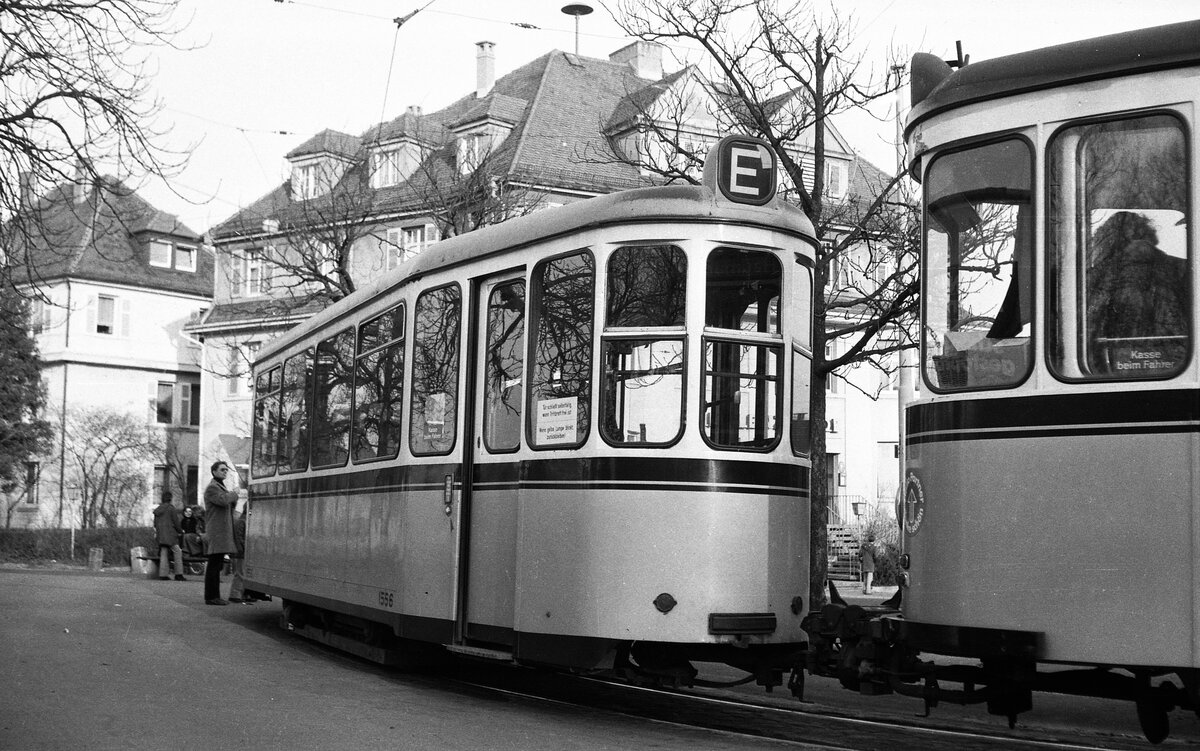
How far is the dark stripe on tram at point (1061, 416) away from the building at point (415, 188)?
18423mm

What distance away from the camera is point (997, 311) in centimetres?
736

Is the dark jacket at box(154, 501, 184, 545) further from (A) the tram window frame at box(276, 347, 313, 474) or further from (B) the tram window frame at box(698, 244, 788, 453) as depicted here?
(B) the tram window frame at box(698, 244, 788, 453)

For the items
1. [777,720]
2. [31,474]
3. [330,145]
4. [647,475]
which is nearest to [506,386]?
[647,475]

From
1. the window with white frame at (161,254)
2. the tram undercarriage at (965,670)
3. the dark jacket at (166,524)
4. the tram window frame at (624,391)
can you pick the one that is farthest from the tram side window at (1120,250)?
the window with white frame at (161,254)

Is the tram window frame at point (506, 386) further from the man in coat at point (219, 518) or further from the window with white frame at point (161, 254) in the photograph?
the window with white frame at point (161, 254)

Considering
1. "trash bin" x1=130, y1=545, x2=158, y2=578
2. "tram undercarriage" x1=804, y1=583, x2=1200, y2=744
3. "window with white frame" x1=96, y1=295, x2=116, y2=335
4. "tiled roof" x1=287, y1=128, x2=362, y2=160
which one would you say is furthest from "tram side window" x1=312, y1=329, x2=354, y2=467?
"window with white frame" x1=96, y1=295, x2=116, y2=335

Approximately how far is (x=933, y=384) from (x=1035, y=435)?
27.7 inches

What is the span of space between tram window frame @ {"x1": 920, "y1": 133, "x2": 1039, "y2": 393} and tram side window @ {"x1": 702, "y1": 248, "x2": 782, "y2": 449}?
1578 mm

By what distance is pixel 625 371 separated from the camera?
357 inches

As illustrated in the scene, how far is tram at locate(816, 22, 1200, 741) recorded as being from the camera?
669cm

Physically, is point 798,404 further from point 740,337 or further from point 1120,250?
point 1120,250

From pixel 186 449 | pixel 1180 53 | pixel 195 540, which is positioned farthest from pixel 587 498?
pixel 186 449

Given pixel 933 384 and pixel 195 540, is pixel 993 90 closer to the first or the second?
pixel 933 384

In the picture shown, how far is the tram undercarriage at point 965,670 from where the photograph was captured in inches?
279
